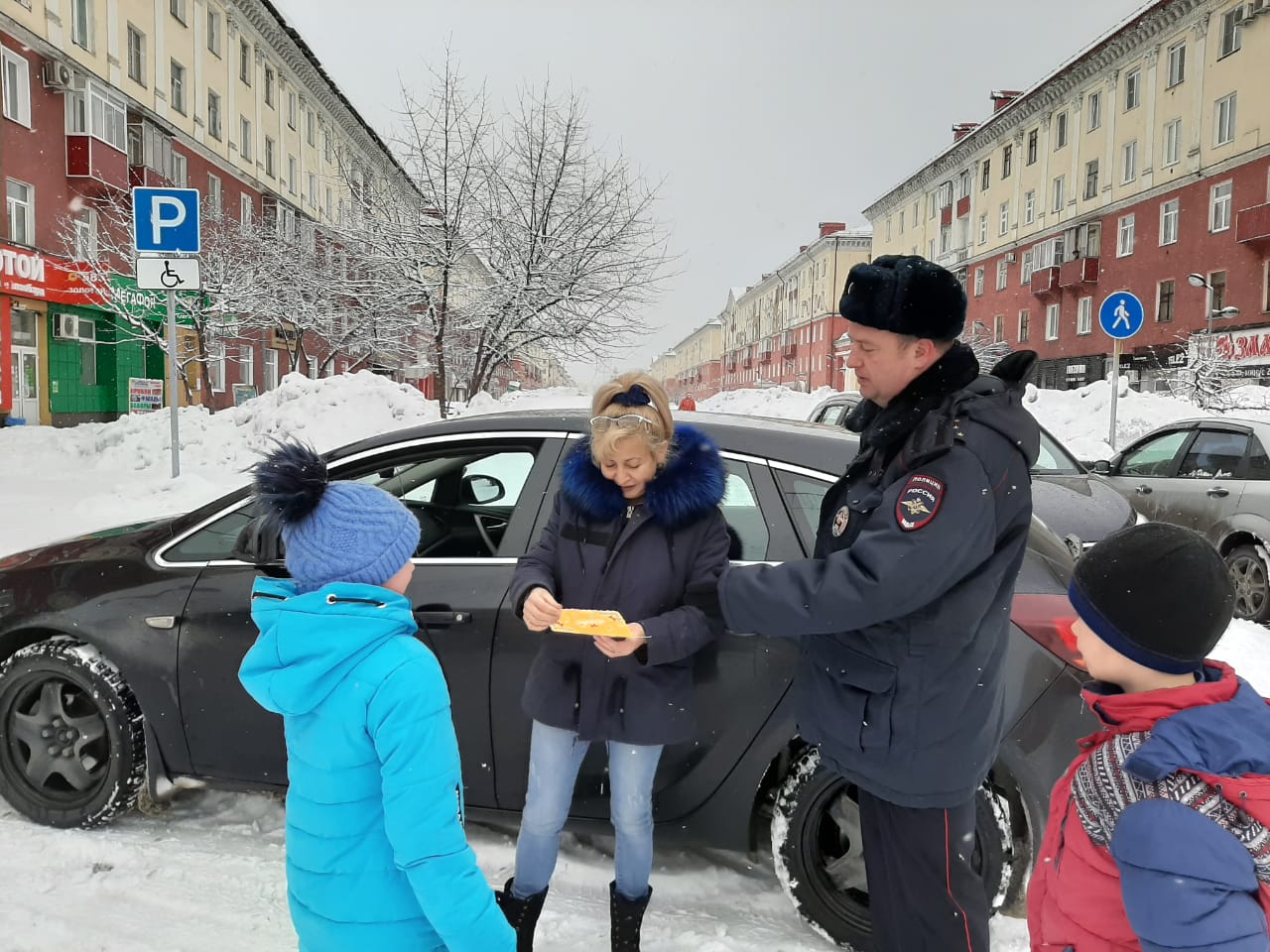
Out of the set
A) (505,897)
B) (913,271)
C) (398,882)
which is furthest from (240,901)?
(913,271)

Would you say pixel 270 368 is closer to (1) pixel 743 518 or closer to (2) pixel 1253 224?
(2) pixel 1253 224

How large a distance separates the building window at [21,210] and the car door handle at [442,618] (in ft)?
79.6

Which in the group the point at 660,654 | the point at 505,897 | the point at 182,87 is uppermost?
the point at 182,87

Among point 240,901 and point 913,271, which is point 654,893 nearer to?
point 240,901

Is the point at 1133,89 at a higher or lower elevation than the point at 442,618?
higher

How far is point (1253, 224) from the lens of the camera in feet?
95.6

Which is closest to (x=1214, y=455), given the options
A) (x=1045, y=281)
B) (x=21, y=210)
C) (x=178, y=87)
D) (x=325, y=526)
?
(x=325, y=526)

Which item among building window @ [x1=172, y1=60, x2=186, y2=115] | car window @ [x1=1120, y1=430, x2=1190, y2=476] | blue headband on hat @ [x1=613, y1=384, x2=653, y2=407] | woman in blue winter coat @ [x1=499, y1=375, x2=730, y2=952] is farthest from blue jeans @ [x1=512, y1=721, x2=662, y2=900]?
building window @ [x1=172, y1=60, x2=186, y2=115]

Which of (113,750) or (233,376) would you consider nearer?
(113,750)

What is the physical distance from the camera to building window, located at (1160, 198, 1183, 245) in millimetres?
33844

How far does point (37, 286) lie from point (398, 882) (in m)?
26.0

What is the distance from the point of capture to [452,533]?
3.72m

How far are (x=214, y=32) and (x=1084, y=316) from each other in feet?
123

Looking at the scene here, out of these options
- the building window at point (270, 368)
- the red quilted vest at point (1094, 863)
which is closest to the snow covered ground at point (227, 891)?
the red quilted vest at point (1094, 863)
